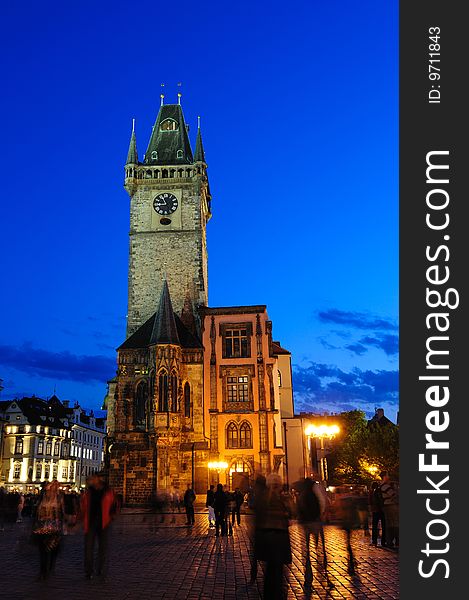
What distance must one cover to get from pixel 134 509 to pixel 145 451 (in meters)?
4.08

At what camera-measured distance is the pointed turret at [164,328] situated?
45.3 meters

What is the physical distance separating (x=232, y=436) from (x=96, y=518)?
33.1 metres

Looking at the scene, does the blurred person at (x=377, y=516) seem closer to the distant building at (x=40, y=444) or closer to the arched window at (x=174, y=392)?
the arched window at (x=174, y=392)

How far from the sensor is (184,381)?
46.7m

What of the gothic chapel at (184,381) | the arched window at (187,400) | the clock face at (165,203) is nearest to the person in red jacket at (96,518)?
the gothic chapel at (184,381)

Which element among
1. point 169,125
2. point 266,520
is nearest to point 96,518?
point 266,520

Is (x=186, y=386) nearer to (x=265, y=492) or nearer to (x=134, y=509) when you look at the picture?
(x=134, y=509)

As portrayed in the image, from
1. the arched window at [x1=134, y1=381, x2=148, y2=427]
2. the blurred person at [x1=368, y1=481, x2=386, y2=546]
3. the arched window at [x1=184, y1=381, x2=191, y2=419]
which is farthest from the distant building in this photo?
the blurred person at [x1=368, y1=481, x2=386, y2=546]

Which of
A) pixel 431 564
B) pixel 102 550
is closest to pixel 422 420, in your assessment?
pixel 431 564

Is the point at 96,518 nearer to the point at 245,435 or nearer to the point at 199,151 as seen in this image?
the point at 245,435

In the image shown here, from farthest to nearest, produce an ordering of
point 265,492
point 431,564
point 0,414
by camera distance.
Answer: point 0,414 → point 265,492 → point 431,564

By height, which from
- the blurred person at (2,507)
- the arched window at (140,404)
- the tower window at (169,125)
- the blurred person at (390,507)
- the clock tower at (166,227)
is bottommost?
the blurred person at (2,507)

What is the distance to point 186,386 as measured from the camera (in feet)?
153

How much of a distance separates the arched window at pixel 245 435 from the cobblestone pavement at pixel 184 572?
2410 cm
